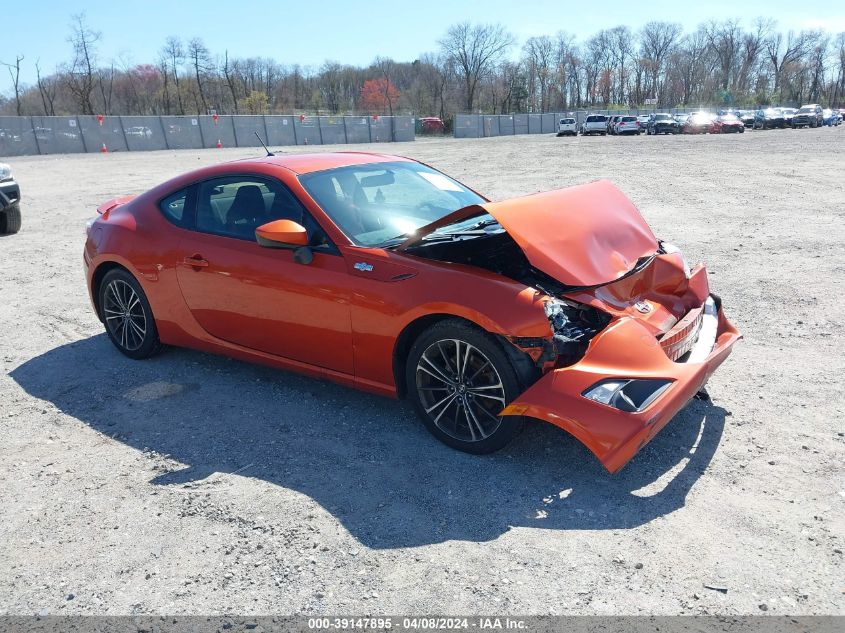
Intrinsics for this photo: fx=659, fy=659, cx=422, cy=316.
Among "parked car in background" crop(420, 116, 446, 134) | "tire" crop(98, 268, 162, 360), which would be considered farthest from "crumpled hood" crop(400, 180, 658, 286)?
"parked car in background" crop(420, 116, 446, 134)

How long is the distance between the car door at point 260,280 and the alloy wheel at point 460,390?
57 centimetres

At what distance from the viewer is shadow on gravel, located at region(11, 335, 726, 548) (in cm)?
324

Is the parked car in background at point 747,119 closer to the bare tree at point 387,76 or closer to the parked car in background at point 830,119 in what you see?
the parked car in background at point 830,119

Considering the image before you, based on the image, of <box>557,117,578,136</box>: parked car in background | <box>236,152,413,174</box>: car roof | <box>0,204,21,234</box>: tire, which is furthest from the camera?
<box>557,117,578,136</box>: parked car in background

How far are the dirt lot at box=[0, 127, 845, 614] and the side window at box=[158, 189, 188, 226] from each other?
3.98 feet

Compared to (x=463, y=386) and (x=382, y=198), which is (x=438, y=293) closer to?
(x=463, y=386)

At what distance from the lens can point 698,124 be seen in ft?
151

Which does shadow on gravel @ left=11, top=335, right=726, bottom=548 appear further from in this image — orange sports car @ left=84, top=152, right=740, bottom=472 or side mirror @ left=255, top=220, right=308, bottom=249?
side mirror @ left=255, top=220, right=308, bottom=249

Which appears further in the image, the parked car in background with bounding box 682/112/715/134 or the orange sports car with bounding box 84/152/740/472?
the parked car in background with bounding box 682/112/715/134

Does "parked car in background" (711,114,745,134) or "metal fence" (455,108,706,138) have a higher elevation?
"metal fence" (455,108,706,138)

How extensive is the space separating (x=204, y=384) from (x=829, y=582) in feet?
13.4

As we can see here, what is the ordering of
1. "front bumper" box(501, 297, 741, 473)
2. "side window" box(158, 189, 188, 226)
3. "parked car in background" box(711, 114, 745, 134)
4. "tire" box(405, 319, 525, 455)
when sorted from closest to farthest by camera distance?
"front bumper" box(501, 297, 741, 473) < "tire" box(405, 319, 525, 455) < "side window" box(158, 189, 188, 226) < "parked car in background" box(711, 114, 745, 134)

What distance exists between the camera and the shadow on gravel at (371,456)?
3244 millimetres

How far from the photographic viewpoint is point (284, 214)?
438cm
